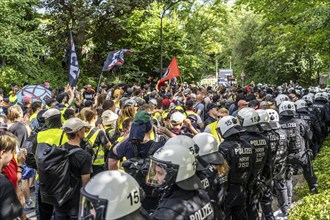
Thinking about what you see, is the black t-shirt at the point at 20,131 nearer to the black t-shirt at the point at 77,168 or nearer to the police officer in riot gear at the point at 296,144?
the black t-shirt at the point at 77,168

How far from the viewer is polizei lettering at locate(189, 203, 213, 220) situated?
336 cm

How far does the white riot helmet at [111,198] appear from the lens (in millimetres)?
2807

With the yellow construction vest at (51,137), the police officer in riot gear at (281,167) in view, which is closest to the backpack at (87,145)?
the yellow construction vest at (51,137)

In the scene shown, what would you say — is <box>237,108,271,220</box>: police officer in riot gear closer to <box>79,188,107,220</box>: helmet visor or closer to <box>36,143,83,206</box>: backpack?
<box>36,143,83,206</box>: backpack

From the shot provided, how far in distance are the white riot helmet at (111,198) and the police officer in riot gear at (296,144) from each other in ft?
19.4

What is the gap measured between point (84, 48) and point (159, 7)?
7135 mm

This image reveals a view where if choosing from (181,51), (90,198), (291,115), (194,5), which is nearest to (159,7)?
(181,51)

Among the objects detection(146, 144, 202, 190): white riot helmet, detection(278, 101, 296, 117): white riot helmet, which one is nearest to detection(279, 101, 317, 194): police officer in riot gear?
detection(278, 101, 296, 117): white riot helmet

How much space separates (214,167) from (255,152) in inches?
51.8

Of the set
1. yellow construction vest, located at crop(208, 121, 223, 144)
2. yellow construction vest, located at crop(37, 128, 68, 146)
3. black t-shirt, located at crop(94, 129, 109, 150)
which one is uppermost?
yellow construction vest, located at crop(37, 128, 68, 146)

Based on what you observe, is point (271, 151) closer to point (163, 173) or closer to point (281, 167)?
point (281, 167)

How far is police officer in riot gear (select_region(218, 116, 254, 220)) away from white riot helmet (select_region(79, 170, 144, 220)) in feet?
9.12

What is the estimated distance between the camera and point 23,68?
24281mm

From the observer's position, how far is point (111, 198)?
9.21ft
